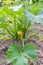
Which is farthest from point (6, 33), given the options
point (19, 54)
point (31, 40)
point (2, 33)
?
point (19, 54)

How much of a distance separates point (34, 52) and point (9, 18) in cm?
64

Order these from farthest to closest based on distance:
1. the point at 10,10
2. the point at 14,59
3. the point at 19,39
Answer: the point at 19,39 → the point at 10,10 → the point at 14,59

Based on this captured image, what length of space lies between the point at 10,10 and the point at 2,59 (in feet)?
1.26

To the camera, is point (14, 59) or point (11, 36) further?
point (11, 36)

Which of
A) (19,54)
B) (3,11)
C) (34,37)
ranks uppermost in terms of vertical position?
(3,11)

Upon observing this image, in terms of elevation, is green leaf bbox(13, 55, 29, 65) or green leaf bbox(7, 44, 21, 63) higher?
green leaf bbox(7, 44, 21, 63)

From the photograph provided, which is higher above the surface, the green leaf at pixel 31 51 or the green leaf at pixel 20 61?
the green leaf at pixel 31 51

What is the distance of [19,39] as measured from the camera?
6.39 feet

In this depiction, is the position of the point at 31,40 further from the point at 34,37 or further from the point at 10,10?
the point at 10,10

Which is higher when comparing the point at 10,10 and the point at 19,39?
the point at 10,10

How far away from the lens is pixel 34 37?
206 centimetres

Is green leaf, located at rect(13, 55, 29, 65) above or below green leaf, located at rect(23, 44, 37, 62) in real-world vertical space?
below

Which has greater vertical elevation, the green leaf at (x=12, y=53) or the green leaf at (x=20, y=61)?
the green leaf at (x=12, y=53)

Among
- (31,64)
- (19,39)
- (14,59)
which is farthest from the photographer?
(19,39)
